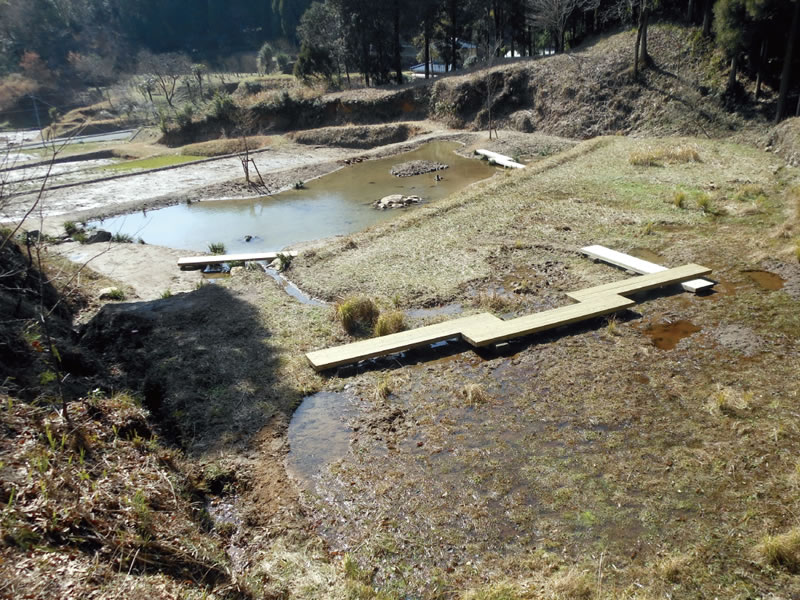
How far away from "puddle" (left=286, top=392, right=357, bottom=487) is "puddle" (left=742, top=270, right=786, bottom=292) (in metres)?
7.62

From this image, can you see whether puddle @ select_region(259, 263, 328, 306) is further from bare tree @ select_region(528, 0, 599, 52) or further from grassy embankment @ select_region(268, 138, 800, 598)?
bare tree @ select_region(528, 0, 599, 52)

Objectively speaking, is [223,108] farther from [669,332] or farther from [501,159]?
[669,332]

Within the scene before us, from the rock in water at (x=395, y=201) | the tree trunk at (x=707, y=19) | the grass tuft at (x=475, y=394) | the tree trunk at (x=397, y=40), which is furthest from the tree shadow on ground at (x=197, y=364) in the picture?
the tree trunk at (x=397, y=40)

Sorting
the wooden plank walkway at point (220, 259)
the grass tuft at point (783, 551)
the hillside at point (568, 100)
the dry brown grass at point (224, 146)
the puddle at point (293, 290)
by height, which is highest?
the hillside at point (568, 100)

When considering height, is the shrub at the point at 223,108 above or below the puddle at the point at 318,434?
above

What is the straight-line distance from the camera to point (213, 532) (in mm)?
5238

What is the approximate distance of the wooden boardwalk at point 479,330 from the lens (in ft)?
27.1

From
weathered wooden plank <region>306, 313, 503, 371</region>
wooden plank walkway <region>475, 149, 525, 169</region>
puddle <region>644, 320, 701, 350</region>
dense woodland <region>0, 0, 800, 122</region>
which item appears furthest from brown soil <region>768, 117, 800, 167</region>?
weathered wooden plank <region>306, 313, 503, 371</region>

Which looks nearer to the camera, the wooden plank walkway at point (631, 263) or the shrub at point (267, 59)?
the wooden plank walkway at point (631, 263)

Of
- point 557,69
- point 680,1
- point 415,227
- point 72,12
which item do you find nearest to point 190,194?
point 415,227

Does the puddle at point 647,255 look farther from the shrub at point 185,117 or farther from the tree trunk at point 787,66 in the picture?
the shrub at point 185,117

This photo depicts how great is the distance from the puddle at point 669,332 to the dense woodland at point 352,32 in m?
14.4

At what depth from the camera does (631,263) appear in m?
10.8

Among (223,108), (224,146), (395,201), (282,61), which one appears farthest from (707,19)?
(282,61)
